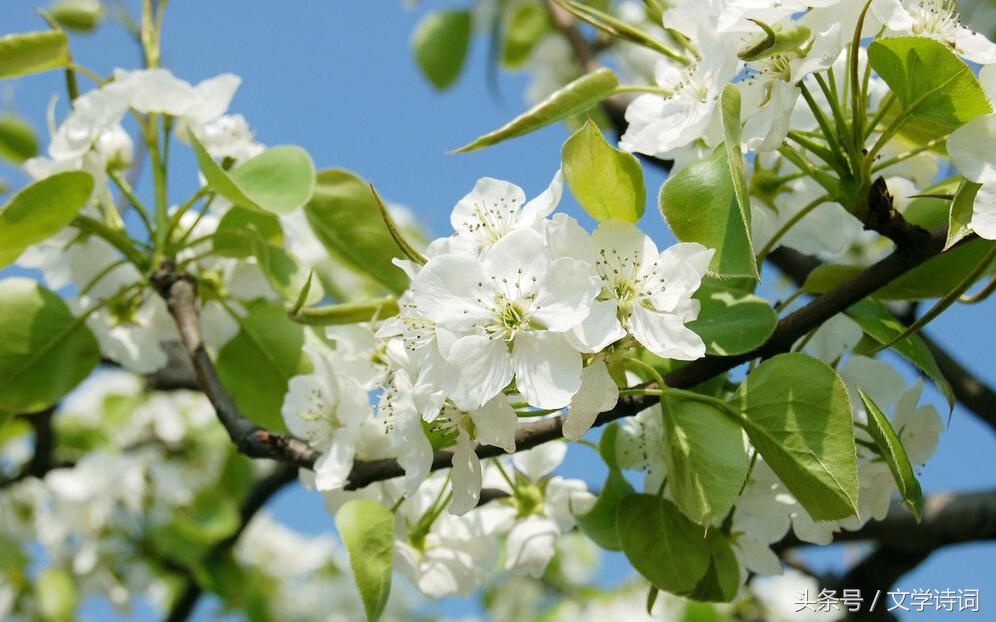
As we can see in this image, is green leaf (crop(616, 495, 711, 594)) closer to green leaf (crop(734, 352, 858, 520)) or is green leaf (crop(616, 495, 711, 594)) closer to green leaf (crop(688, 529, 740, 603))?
green leaf (crop(688, 529, 740, 603))

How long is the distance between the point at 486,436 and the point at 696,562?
0.28 metres

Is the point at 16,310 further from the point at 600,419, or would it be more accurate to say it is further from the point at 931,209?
the point at 931,209

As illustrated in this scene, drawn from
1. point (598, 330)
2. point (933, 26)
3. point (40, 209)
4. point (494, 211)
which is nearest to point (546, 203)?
point (494, 211)

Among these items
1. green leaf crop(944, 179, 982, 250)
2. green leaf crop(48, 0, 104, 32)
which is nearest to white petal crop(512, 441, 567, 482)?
green leaf crop(944, 179, 982, 250)

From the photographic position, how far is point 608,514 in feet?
3.61

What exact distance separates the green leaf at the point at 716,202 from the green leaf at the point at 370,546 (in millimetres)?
393

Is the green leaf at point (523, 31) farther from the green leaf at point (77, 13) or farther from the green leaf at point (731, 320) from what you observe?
the green leaf at point (731, 320)

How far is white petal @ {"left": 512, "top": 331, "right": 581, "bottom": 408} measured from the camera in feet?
2.56

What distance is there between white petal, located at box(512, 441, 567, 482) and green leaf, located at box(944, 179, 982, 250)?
56 centimetres

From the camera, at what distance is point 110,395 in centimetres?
303

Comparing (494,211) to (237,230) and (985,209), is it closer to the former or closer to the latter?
(985,209)

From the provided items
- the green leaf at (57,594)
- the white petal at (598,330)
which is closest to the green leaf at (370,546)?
the white petal at (598,330)

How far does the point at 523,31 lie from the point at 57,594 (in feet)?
6.26

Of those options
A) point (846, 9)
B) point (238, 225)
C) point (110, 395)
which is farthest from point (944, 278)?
point (110, 395)
